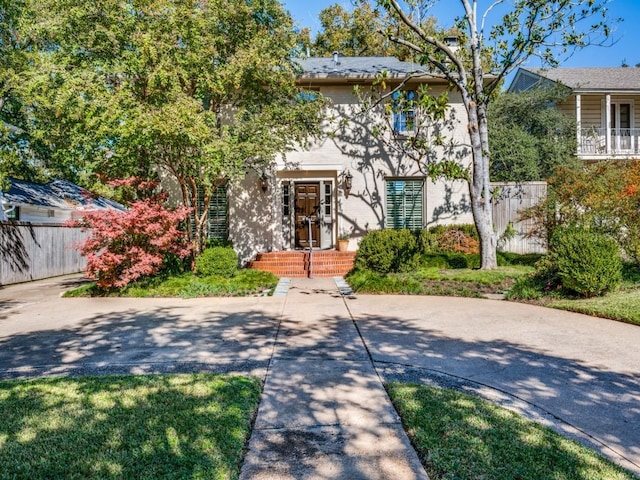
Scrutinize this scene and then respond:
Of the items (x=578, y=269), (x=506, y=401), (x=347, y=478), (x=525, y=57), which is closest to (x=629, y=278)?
(x=578, y=269)

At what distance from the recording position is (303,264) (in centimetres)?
1207

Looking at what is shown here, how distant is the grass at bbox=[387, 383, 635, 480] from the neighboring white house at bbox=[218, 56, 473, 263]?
1008 cm

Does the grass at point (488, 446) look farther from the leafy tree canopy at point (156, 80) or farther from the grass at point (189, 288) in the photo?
the leafy tree canopy at point (156, 80)

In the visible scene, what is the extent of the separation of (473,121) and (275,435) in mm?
9318

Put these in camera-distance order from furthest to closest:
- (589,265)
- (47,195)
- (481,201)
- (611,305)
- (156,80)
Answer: (47,195) → (481,201) → (156,80) → (589,265) → (611,305)

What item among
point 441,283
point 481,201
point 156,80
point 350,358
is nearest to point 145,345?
point 350,358

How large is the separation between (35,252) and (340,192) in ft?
32.1

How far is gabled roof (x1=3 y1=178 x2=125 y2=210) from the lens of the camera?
14.5 m

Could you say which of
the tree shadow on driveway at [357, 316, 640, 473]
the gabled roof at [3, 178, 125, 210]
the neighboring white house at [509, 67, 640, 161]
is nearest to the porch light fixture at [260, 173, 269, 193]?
the gabled roof at [3, 178, 125, 210]

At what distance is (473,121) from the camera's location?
10.1m

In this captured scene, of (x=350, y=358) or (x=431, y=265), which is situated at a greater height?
(x=431, y=265)

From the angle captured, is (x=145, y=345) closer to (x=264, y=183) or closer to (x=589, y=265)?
(x=589, y=265)

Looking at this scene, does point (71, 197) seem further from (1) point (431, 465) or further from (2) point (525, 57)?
(1) point (431, 465)

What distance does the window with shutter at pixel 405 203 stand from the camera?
13398mm
